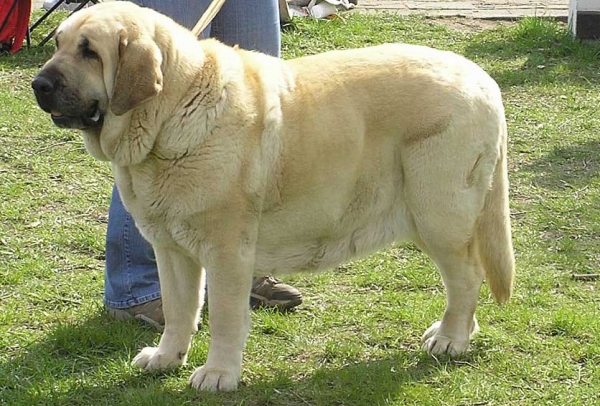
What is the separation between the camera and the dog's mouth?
3482 mm

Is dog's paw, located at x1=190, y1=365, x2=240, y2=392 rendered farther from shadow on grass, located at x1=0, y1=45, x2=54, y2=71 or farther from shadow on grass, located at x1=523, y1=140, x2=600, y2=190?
shadow on grass, located at x1=0, y1=45, x2=54, y2=71

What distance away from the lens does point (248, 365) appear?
4.07m

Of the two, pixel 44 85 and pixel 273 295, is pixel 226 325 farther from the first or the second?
pixel 44 85

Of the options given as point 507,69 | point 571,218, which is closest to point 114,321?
point 571,218

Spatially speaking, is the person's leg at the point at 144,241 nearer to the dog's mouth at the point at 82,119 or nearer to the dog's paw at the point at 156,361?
the dog's paw at the point at 156,361

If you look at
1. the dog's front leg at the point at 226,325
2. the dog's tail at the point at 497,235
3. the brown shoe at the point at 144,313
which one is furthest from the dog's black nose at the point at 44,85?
the dog's tail at the point at 497,235

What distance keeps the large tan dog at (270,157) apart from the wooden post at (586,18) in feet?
19.2

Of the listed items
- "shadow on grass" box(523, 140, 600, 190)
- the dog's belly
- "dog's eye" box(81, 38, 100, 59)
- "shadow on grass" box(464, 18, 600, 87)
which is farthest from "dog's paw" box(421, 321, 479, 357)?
"shadow on grass" box(464, 18, 600, 87)

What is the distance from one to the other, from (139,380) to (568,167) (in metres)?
3.71

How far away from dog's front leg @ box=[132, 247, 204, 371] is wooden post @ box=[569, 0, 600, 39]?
255 inches

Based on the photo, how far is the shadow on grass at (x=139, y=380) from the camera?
3773 millimetres

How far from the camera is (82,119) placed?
3.50 m

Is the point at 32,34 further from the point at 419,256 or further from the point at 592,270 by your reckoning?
the point at 592,270

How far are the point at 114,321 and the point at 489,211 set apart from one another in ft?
5.63
